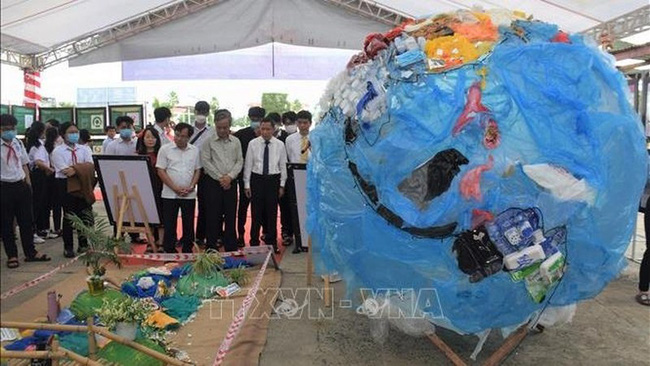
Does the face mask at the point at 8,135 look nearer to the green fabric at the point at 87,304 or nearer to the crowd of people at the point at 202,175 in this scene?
the green fabric at the point at 87,304

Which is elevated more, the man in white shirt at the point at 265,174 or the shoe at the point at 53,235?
the man in white shirt at the point at 265,174

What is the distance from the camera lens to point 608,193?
2779 millimetres

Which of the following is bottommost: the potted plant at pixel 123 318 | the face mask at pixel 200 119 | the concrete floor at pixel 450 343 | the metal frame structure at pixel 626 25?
the concrete floor at pixel 450 343

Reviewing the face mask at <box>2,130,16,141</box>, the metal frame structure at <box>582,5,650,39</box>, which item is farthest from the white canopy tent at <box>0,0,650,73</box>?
the face mask at <box>2,130,16,141</box>

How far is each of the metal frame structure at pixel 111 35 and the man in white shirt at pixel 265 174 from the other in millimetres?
6110

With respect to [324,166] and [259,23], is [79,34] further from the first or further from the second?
[324,166]

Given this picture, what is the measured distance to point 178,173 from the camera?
570 cm

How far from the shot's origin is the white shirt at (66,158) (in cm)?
598

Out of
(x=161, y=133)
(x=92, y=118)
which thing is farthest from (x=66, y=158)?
(x=92, y=118)

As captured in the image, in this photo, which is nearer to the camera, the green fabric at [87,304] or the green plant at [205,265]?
the green fabric at [87,304]

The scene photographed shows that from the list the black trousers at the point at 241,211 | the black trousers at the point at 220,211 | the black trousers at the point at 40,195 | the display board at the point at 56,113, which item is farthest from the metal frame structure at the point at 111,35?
the black trousers at the point at 220,211

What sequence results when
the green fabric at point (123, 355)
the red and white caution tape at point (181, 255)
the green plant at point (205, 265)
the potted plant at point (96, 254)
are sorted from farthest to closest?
the red and white caution tape at point (181, 255) → the green plant at point (205, 265) → the potted plant at point (96, 254) → the green fabric at point (123, 355)

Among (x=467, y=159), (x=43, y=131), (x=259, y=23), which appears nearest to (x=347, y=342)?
(x=467, y=159)

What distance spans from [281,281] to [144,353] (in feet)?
7.86
